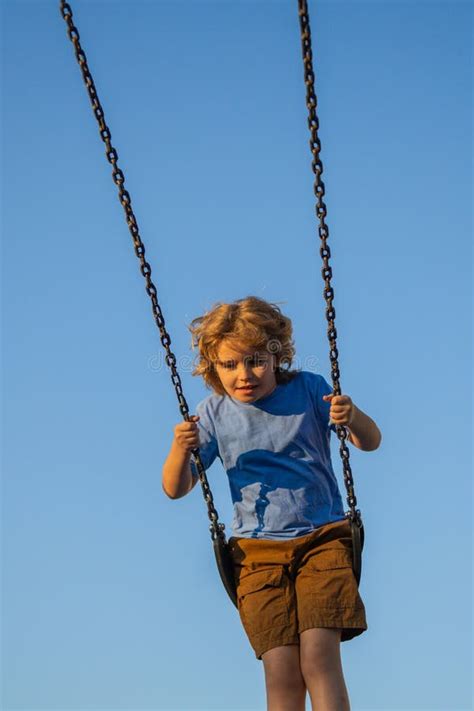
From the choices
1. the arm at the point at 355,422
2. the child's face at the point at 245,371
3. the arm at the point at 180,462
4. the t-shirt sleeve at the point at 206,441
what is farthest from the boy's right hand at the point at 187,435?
the arm at the point at 355,422

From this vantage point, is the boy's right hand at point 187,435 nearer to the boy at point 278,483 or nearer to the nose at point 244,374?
the boy at point 278,483

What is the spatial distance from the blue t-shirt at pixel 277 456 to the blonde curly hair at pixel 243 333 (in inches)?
5.7

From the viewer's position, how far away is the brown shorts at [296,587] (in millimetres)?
6359

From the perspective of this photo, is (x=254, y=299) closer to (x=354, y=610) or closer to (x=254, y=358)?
(x=254, y=358)

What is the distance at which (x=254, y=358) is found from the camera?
677 centimetres

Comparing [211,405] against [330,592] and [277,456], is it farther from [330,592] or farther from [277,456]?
[330,592]

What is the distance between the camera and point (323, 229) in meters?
6.27

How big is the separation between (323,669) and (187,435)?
148cm

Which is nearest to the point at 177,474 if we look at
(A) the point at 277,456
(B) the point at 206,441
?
(B) the point at 206,441

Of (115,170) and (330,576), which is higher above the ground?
(115,170)

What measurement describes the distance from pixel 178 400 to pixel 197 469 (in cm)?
42

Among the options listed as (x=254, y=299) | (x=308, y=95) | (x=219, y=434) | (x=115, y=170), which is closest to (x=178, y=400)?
(x=219, y=434)

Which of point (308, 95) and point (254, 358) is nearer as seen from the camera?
point (308, 95)

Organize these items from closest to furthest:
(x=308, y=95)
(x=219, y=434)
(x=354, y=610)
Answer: (x=308, y=95)
(x=354, y=610)
(x=219, y=434)
